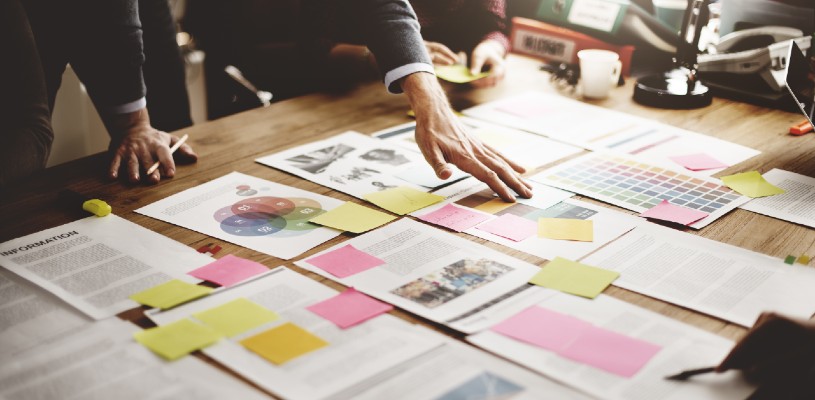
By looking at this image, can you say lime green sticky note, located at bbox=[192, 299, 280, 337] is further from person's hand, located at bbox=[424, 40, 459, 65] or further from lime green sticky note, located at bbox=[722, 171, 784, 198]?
person's hand, located at bbox=[424, 40, 459, 65]

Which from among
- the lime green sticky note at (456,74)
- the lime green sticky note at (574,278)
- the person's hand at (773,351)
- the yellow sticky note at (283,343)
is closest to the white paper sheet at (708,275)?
the lime green sticky note at (574,278)

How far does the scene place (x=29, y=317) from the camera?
1.05 meters

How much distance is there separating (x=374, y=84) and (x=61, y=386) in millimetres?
1359

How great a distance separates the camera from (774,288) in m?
1.12

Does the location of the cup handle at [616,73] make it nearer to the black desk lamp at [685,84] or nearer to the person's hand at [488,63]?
the black desk lamp at [685,84]

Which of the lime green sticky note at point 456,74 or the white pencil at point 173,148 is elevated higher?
the lime green sticky note at point 456,74

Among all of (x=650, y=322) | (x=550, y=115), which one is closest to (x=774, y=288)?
(x=650, y=322)

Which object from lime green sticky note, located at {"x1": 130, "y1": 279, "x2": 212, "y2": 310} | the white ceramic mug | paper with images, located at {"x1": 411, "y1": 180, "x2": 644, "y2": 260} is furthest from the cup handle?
lime green sticky note, located at {"x1": 130, "y1": 279, "x2": 212, "y2": 310}

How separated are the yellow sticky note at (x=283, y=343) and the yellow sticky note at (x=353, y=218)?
1.06 feet

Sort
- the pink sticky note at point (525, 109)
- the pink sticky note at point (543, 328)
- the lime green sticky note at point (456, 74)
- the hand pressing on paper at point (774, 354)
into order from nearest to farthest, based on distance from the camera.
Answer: the hand pressing on paper at point (774, 354) → the pink sticky note at point (543, 328) → the pink sticky note at point (525, 109) → the lime green sticky note at point (456, 74)

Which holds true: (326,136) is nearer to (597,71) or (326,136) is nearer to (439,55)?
Answer: (439,55)

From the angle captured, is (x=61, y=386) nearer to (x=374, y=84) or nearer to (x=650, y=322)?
(x=650, y=322)

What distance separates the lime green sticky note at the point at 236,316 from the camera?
40.3 inches

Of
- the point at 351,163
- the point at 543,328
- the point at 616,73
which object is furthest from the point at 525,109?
the point at 543,328
